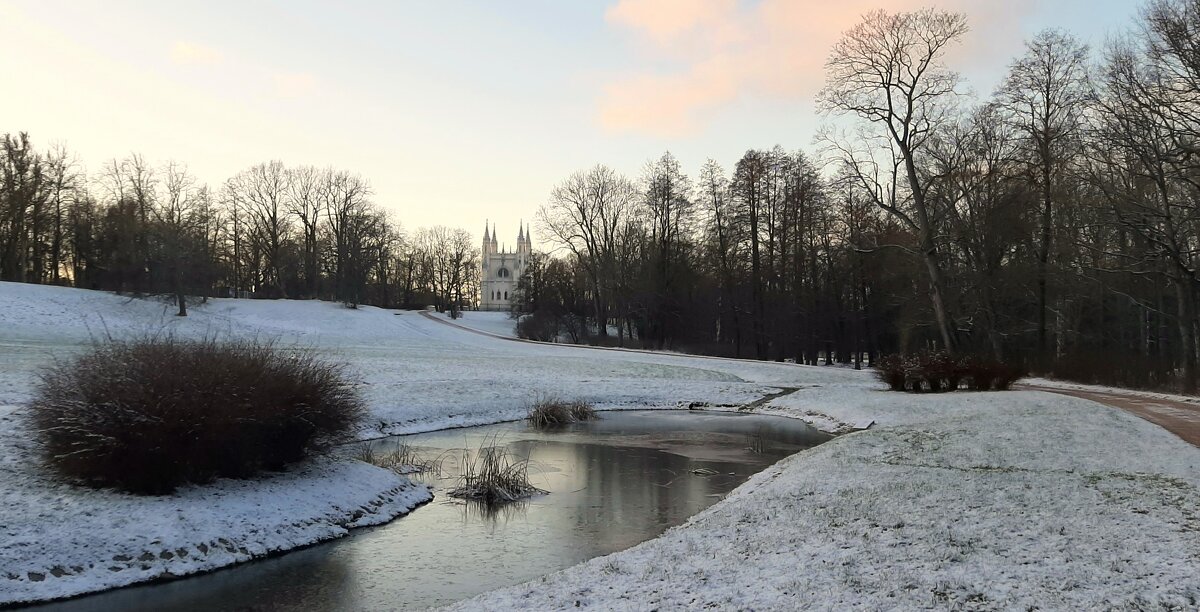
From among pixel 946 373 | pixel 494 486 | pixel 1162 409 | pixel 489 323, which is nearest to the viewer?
pixel 494 486

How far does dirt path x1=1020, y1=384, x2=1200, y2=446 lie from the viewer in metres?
14.7

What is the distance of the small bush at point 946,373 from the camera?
79.5 feet

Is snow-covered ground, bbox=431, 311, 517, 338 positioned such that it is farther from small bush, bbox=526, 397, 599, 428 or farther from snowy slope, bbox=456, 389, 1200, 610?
snowy slope, bbox=456, 389, 1200, 610

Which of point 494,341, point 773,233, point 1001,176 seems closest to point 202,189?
point 494,341

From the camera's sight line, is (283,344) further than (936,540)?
Yes

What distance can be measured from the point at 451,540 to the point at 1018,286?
34561mm

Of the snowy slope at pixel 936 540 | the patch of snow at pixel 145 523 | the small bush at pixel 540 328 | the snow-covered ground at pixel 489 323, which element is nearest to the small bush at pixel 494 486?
the patch of snow at pixel 145 523

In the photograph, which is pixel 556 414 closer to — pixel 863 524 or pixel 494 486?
pixel 494 486

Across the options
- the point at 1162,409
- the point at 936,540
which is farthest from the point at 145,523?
the point at 1162,409

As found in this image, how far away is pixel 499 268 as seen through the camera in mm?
178000

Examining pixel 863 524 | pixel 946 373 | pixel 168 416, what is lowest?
pixel 863 524

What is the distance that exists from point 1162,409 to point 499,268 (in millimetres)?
163871

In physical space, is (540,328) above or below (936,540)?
above

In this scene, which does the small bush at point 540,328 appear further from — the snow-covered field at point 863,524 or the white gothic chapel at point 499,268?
the white gothic chapel at point 499,268
